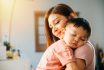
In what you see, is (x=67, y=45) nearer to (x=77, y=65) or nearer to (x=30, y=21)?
(x=77, y=65)

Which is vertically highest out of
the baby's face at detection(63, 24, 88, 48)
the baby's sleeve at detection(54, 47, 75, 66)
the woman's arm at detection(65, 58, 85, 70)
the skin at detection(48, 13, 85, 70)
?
the skin at detection(48, 13, 85, 70)

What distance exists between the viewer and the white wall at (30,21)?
9.72ft

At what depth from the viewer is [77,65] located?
0.42m

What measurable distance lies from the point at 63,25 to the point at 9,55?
1.82m

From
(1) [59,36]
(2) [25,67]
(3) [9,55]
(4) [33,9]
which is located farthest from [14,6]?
(1) [59,36]

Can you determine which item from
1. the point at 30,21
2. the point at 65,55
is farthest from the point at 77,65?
the point at 30,21

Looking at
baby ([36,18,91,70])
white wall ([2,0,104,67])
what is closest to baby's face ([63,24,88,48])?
baby ([36,18,91,70])

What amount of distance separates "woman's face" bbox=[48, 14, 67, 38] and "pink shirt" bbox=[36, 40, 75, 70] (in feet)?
0.12

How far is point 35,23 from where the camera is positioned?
118 inches

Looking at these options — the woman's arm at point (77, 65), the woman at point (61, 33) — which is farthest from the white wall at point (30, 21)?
the woman's arm at point (77, 65)

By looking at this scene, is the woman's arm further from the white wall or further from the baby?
the white wall

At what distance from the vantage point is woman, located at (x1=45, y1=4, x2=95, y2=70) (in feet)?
1.43

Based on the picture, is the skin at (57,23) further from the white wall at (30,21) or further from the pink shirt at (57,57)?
the white wall at (30,21)

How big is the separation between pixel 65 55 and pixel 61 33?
68 millimetres
